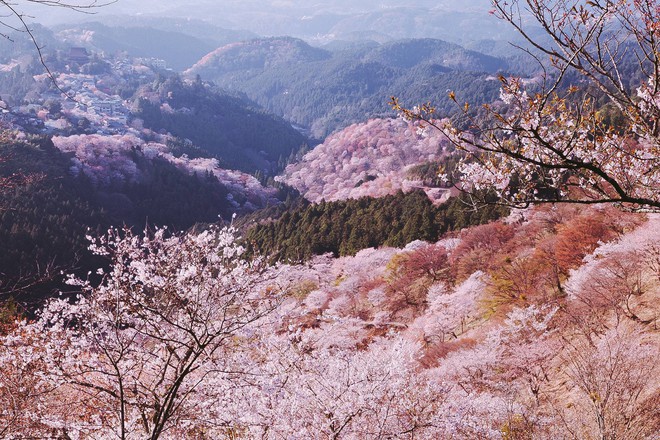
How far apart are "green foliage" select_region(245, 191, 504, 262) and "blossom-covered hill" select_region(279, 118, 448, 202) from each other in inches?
1175

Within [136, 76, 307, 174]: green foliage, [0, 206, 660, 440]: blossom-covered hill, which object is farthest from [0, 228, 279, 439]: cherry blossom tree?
[136, 76, 307, 174]: green foliage

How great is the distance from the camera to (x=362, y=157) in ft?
322

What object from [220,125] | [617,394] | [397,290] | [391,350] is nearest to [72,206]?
[397,290]

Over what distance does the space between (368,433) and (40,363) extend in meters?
7.24

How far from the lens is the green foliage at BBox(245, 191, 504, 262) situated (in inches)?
1420

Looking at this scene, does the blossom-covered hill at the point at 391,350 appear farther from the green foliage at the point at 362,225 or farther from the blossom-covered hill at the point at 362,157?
the blossom-covered hill at the point at 362,157

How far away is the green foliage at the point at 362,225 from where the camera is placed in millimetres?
36062

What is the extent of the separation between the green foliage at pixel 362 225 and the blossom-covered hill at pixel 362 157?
29.8 m

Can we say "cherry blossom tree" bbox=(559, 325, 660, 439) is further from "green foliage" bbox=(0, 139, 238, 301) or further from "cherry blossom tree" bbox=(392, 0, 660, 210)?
"green foliage" bbox=(0, 139, 238, 301)

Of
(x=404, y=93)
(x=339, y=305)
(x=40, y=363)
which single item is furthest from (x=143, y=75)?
A: (x=40, y=363)

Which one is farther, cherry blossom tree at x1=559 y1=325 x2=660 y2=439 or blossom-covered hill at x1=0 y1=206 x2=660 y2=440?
cherry blossom tree at x1=559 y1=325 x2=660 y2=439

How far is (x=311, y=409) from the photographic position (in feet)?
29.8

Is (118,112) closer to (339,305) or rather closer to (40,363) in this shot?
(339,305)

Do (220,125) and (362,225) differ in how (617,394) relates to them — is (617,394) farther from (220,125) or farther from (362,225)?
(220,125)
